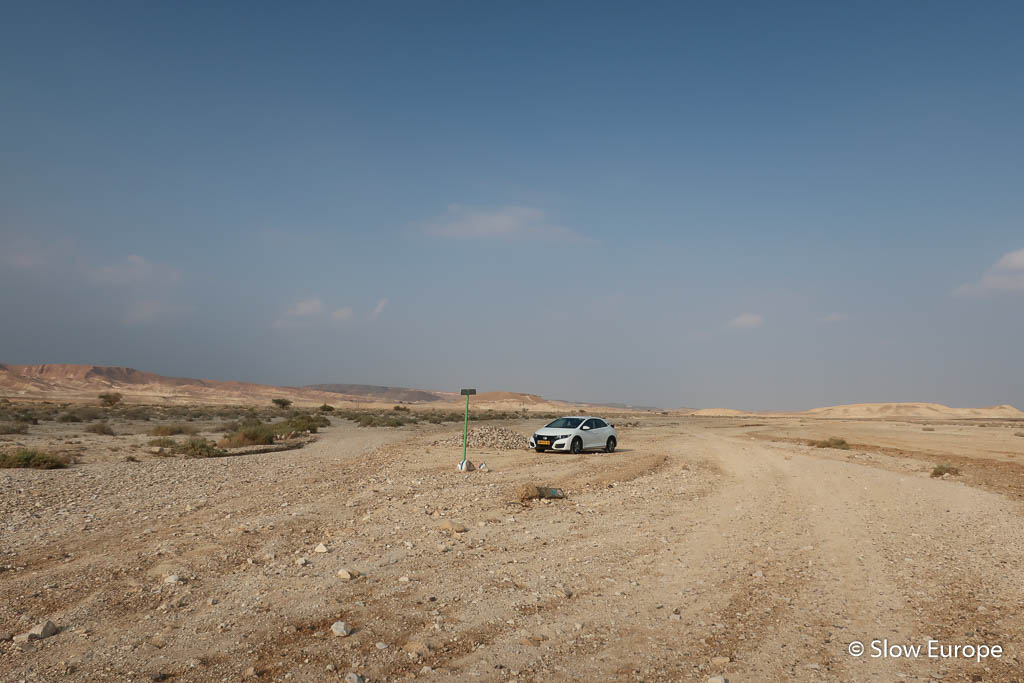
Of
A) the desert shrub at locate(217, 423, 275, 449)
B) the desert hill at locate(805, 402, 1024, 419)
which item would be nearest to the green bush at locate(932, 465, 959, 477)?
the desert shrub at locate(217, 423, 275, 449)

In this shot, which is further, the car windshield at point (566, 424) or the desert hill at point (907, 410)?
the desert hill at point (907, 410)

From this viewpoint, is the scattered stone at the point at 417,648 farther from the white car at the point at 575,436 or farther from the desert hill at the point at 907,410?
the desert hill at the point at 907,410

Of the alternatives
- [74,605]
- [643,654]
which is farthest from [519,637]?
[74,605]

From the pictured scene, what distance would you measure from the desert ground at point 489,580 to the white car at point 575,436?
1028cm

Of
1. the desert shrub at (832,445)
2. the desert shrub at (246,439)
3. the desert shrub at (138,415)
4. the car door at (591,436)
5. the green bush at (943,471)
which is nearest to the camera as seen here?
the green bush at (943,471)

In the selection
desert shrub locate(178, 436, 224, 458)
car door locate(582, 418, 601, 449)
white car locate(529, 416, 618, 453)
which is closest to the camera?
desert shrub locate(178, 436, 224, 458)

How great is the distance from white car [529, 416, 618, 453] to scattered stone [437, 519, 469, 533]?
15630 millimetres

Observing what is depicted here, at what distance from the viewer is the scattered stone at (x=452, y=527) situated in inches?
403

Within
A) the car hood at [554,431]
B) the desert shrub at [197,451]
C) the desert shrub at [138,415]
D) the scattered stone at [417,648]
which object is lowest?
the desert shrub at [138,415]

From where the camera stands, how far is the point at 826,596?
24.7ft

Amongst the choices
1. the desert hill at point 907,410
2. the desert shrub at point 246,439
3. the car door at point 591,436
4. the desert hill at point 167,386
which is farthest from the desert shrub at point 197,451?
the desert hill at point 907,410

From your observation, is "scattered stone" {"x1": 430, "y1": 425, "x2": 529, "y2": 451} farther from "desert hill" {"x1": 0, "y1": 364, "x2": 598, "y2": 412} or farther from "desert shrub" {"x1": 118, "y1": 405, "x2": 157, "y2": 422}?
"desert hill" {"x1": 0, "y1": 364, "x2": 598, "y2": 412}

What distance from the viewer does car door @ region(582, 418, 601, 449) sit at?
2675 centimetres

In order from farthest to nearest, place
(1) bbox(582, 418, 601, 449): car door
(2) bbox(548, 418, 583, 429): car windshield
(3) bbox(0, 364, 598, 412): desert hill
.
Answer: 1. (3) bbox(0, 364, 598, 412): desert hill
2. (2) bbox(548, 418, 583, 429): car windshield
3. (1) bbox(582, 418, 601, 449): car door
